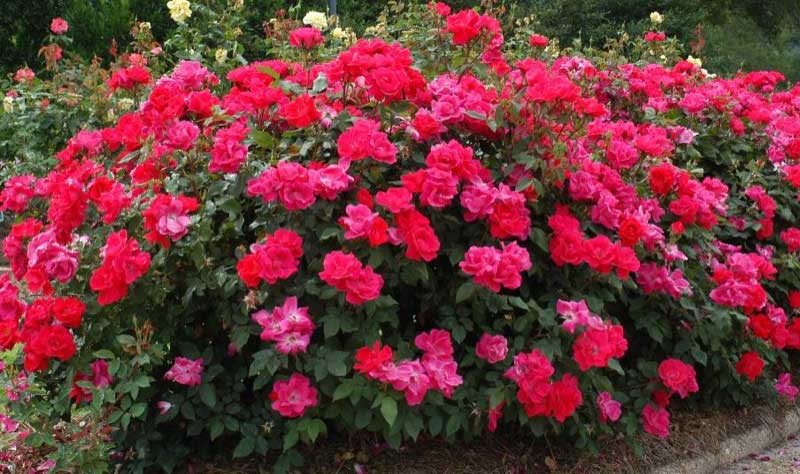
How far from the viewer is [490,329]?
2.80 m

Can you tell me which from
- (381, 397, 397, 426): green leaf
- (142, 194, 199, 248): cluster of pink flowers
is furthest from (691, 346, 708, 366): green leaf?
(142, 194, 199, 248): cluster of pink flowers

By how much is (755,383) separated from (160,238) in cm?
253

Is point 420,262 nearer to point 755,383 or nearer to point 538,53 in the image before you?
point 755,383

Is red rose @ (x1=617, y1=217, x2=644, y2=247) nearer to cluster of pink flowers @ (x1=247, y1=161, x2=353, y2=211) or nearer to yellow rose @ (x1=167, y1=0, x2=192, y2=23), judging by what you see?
cluster of pink flowers @ (x1=247, y1=161, x2=353, y2=211)

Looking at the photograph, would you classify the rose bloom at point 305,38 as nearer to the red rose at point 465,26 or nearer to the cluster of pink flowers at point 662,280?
the red rose at point 465,26

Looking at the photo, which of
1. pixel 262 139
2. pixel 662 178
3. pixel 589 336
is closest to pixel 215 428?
pixel 262 139

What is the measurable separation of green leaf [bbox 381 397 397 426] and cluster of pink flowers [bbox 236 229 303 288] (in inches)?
17.2

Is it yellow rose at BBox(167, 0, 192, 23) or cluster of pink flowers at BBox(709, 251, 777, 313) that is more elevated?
yellow rose at BBox(167, 0, 192, 23)

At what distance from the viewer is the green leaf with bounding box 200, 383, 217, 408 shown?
260 centimetres

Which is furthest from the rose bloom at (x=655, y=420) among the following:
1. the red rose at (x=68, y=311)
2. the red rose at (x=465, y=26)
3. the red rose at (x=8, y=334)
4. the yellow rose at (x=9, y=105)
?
the yellow rose at (x=9, y=105)

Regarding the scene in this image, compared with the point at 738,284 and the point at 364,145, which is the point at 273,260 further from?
the point at 738,284

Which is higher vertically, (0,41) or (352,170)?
(352,170)

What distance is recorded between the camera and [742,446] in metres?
3.45

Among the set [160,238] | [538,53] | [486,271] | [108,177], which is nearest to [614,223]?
[486,271]
